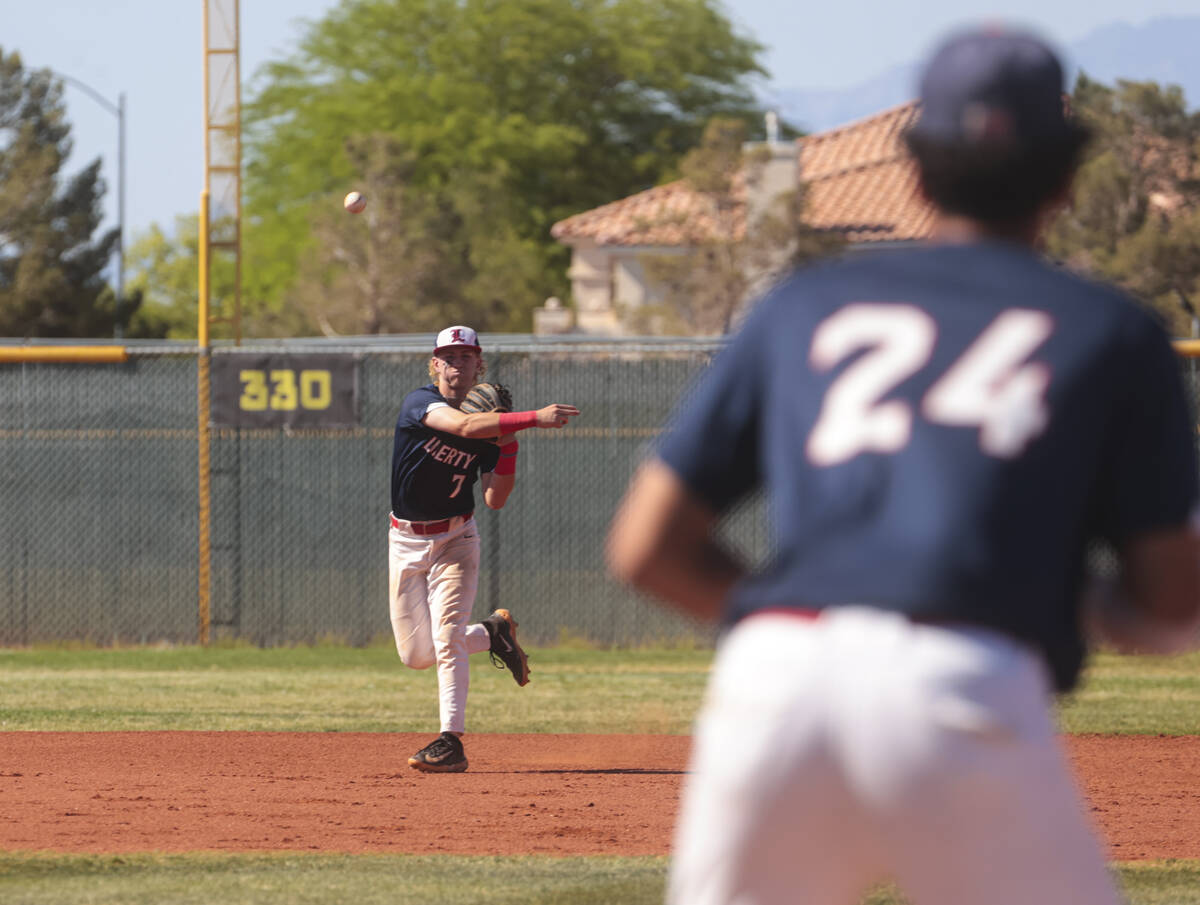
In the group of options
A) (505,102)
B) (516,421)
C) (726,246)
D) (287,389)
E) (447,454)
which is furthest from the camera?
(505,102)

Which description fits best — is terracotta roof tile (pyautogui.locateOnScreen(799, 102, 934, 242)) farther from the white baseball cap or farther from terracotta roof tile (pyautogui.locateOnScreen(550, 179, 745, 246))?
the white baseball cap

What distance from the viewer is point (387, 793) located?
25.7 ft

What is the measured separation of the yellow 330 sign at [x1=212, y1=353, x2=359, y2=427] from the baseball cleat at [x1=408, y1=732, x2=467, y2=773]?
648 cm

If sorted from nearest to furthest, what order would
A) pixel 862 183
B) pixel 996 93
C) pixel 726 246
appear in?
pixel 996 93
pixel 726 246
pixel 862 183

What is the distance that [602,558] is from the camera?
14484 mm

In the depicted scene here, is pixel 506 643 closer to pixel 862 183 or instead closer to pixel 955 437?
pixel 955 437

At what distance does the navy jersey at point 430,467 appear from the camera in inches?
328

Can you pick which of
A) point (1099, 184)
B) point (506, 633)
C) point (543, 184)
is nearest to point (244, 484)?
point (506, 633)

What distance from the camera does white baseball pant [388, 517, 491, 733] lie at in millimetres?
8406

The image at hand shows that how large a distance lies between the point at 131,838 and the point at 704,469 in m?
4.91

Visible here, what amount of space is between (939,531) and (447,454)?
20.3 feet

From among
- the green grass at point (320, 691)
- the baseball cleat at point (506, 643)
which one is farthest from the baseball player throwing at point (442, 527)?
the green grass at point (320, 691)

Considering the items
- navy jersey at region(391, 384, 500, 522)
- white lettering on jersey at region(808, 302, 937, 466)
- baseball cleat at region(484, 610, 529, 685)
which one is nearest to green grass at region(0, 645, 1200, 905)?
baseball cleat at region(484, 610, 529, 685)

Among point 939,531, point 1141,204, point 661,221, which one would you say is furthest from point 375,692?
point 1141,204
